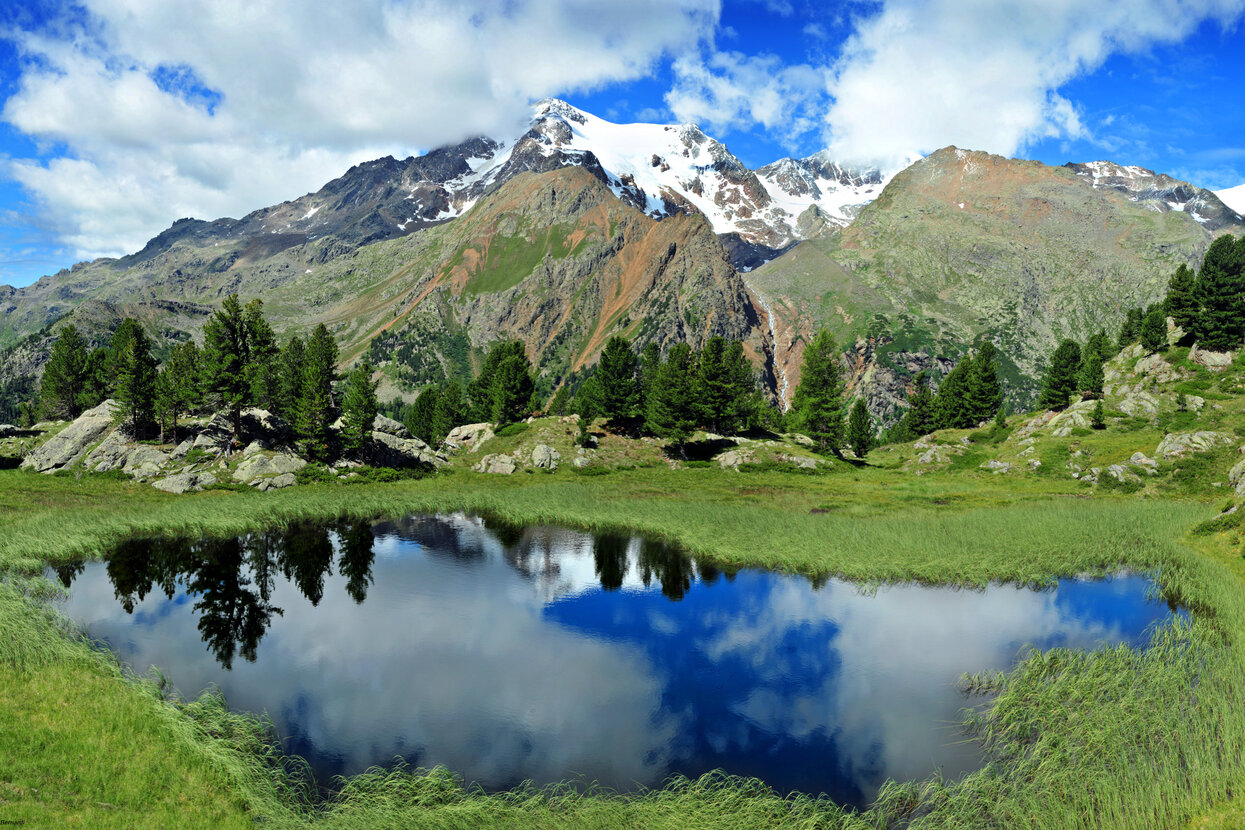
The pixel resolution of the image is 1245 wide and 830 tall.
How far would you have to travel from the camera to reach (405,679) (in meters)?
27.1

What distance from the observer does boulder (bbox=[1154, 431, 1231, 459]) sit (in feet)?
234

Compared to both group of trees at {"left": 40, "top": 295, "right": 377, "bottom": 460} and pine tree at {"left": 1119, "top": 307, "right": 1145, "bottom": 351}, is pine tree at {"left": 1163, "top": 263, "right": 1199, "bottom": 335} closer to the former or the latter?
pine tree at {"left": 1119, "top": 307, "right": 1145, "bottom": 351}

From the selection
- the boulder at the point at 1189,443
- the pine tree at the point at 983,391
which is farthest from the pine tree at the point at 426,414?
the boulder at the point at 1189,443

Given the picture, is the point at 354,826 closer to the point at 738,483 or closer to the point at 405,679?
the point at 405,679

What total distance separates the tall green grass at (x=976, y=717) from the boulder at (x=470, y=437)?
51.1m

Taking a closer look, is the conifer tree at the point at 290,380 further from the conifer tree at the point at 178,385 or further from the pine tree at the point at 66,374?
the pine tree at the point at 66,374

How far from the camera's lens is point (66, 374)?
110438 mm

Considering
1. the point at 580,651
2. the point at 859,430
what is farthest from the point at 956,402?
the point at 580,651

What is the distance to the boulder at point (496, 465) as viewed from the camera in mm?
90812

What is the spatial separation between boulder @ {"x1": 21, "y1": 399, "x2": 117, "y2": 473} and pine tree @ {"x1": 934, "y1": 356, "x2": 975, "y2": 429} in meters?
148

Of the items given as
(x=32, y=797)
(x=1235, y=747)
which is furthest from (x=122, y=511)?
(x=1235, y=747)

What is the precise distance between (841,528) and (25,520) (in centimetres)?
6742

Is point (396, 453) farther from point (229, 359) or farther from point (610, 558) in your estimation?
point (610, 558)

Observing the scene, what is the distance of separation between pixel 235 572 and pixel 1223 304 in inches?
5522
